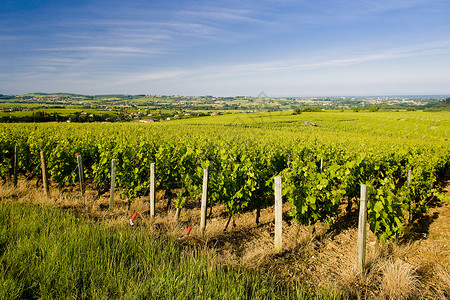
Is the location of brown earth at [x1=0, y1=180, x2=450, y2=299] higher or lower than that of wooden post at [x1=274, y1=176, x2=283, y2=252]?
lower

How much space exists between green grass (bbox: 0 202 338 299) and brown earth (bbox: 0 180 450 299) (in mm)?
534

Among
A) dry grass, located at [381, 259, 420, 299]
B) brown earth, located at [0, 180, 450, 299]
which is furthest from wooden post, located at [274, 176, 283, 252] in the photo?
dry grass, located at [381, 259, 420, 299]

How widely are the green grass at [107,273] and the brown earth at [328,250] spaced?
0.53 m

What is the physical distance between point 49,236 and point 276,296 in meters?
3.16

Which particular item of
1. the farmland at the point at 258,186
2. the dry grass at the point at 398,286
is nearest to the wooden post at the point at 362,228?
the farmland at the point at 258,186

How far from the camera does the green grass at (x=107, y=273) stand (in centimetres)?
227

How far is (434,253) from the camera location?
432cm

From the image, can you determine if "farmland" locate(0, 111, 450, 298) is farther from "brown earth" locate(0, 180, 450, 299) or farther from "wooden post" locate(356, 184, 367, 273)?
"wooden post" locate(356, 184, 367, 273)

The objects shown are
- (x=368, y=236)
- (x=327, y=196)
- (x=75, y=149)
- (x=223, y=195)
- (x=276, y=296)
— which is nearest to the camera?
(x=276, y=296)

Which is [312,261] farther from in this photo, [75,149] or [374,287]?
[75,149]

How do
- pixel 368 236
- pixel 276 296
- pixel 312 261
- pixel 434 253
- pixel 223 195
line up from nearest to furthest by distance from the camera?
pixel 276 296 → pixel 312 261 → pixel 434 253 → pixel 368 236 → pixel 223 195

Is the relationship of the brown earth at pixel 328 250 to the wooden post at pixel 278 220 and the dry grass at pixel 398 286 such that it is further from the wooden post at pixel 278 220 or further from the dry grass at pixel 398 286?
the wooden post at pixel 278 220

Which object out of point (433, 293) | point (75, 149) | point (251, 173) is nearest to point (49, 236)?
point (251, 173)

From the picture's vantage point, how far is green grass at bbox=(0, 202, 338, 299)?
227cm
